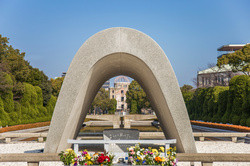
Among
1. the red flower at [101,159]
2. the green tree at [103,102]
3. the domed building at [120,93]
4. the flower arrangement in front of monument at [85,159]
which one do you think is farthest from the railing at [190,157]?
the domed building at [120,93]

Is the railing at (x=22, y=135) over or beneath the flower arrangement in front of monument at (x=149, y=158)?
beneath

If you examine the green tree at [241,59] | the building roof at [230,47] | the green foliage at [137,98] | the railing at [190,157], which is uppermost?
the building roof at [230,47]

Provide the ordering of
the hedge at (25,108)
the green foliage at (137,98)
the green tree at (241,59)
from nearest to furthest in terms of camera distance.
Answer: the hedge at (25,108)
the green tree at (241,59)
the green foliage at (137,98)

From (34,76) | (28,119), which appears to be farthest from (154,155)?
(34,76)

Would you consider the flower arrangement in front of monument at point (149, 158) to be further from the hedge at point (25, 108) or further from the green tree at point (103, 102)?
the green tree at point (103, 102)

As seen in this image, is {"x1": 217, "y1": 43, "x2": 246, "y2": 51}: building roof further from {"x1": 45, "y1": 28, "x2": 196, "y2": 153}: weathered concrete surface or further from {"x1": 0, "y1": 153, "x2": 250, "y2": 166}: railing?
{"x1": 0, "y1": 153, "x2": 250, "y2": 166}: railing

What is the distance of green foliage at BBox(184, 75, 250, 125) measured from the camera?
65.2ft

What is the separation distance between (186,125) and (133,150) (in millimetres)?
2338

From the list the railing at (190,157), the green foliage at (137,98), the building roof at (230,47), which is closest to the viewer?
the railing at (190,157)

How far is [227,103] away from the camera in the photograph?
74.7 ft

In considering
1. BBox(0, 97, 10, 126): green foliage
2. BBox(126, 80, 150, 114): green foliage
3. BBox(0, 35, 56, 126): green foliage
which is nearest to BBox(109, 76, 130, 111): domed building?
BBox(126, 80, 150, 114): green foliage

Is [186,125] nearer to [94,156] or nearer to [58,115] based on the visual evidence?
[94,156]

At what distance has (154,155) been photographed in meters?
5.25

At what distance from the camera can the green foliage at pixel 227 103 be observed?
1986cm
